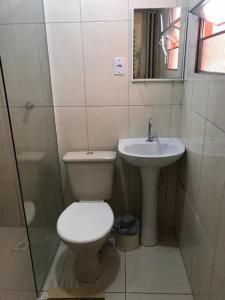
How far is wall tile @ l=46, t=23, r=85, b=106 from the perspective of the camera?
1.68 meters

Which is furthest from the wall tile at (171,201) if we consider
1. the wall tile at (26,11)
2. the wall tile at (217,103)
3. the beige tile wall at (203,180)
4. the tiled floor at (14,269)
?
the wall tile at (26,11)

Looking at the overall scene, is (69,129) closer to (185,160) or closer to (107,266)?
(185,160)

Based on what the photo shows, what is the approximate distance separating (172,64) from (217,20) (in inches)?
23.5

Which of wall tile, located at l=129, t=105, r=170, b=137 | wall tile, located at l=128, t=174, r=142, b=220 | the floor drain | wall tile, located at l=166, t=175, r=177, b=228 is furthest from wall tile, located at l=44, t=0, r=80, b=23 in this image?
the floor drain

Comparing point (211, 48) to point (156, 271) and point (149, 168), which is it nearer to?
point (149, 168)

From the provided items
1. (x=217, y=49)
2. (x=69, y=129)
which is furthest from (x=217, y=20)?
(x=69, y=129)

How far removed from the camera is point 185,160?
1.73 metres

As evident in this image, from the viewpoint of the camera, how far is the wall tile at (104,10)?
5.32 feet

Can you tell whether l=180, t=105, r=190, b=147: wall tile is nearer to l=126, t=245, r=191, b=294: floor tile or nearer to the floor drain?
l=126, t=245, r=191, b=294: floor tile

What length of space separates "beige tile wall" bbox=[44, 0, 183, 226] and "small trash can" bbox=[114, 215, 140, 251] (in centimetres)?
25

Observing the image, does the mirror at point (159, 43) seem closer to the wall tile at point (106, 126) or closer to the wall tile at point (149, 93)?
the wall tile at point (149, 93)

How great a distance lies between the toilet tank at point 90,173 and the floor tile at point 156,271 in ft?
1.77

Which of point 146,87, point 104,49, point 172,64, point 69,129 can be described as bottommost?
point 69,129

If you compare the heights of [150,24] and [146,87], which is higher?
[150,24]
